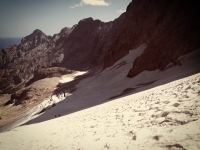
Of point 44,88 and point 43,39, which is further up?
point 43,39

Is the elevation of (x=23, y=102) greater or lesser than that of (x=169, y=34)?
lesser

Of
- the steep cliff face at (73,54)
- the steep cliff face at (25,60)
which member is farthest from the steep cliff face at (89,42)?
the steep cliff face at (25,60)

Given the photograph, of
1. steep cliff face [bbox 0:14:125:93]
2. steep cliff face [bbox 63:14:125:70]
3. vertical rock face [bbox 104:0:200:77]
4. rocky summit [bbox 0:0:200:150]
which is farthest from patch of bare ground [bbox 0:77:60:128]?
steep cliff face [bbox 63:14:125:70]

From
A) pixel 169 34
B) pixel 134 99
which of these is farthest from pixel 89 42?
pixel 134 99

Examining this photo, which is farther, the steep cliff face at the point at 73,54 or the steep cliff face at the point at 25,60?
the steep cliff face at the point at 25,60

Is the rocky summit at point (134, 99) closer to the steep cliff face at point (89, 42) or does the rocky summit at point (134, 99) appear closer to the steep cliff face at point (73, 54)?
the steep cliff face at point (89, 42)

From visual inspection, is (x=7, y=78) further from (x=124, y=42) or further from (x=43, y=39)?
(x=124, y=42)

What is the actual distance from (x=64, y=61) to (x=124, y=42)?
69219mm

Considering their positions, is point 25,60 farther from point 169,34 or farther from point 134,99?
point 134,99

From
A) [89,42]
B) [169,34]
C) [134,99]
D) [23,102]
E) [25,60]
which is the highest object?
[25,60]

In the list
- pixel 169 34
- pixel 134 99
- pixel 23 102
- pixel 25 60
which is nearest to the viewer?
pixel 134 99

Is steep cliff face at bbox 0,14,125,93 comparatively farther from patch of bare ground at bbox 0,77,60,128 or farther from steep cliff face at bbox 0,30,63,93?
patch of bare ground at bbox 0,77,60,128

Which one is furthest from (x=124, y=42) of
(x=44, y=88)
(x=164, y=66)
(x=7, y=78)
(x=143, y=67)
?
(x=7, y=78)

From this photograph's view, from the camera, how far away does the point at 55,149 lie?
6.64m
